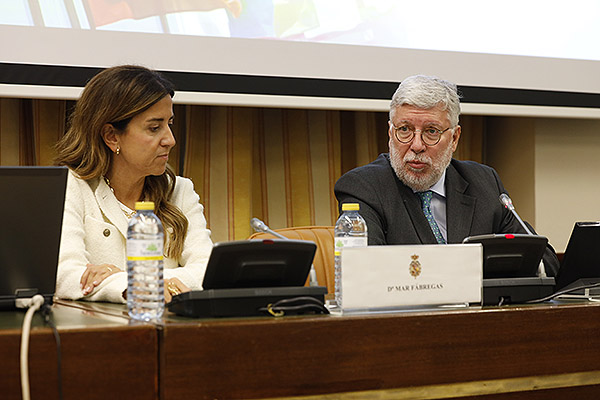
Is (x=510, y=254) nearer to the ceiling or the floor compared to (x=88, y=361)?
nearer to the ceiling

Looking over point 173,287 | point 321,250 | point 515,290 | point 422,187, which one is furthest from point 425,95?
point 173,287

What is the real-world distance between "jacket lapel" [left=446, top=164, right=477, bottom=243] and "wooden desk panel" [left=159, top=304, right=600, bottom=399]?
815 millimetres

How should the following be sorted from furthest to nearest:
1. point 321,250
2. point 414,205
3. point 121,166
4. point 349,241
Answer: point 321,250
point 414,205
point 121,166
point 349,241

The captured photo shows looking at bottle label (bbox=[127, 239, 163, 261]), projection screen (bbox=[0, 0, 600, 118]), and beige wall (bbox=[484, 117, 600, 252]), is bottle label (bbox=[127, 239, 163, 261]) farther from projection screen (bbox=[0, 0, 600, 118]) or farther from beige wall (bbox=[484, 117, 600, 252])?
beige wall (bbox=[484, 117, 600, 252])

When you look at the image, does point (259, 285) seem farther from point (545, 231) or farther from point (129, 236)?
point (545, 231)

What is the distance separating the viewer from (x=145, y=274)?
1.30 metres

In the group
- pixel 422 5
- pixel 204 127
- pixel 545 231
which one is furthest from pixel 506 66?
pixel 204 127

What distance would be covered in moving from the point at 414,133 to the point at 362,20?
3.65 feet

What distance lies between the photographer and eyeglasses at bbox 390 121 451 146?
2.24 metres

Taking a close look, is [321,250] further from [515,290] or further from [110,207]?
[515,290]

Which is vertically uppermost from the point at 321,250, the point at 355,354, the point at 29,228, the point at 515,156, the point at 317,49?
the point at 317,49

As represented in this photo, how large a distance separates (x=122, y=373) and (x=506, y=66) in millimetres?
A: 2725

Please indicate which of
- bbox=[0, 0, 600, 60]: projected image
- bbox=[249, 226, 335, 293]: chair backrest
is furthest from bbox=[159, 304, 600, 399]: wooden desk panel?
bbox=[0, 0, 600, 60]: projected image

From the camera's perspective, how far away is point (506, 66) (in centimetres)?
333
